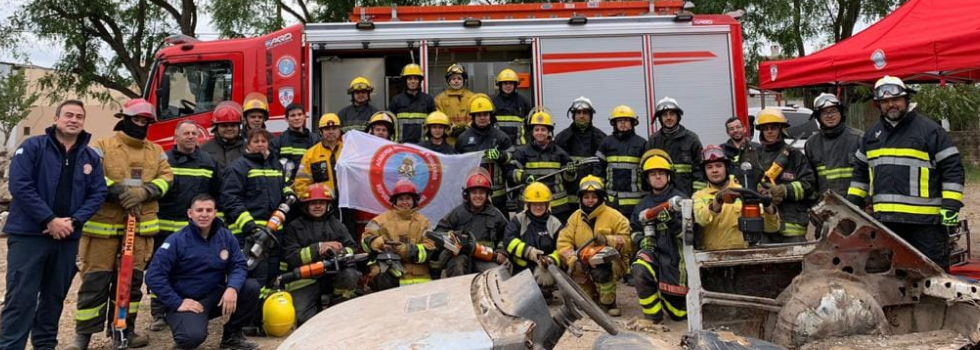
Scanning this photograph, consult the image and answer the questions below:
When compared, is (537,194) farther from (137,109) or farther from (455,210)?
(137,109)

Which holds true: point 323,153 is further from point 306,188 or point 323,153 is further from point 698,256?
point 698,256

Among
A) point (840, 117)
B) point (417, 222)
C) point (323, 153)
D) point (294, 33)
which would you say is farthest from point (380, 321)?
point (294, 33)

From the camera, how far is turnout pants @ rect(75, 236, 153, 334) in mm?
4898

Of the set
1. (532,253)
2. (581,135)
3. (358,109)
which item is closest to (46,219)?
(532,253)

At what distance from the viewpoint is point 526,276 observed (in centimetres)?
257

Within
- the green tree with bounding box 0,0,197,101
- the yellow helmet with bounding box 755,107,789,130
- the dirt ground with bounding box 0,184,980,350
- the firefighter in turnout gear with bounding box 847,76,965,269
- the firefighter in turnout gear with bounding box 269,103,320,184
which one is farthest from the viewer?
the green tree with bounding box 0,0,197,101

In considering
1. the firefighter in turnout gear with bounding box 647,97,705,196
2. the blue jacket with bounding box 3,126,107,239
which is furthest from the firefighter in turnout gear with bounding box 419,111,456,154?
the blue jacket with bounding box 3,126,107,239

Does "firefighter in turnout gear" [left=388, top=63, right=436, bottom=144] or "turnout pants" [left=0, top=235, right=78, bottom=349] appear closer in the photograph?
"turnout pants" [left=0, top=235, right=78, bottom=349]

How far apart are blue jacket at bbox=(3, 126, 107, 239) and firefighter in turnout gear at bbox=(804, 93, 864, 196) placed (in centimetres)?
553

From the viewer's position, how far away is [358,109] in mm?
7801

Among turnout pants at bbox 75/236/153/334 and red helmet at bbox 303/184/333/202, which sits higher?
red helmet at bbox 303/184/333/202

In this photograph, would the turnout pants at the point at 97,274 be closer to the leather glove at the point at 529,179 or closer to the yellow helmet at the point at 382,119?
the yellow helmet at the point at 382,119

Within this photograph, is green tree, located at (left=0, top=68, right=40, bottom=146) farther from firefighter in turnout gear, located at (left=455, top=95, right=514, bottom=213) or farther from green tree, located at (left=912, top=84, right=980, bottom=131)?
green tree, located at (left=912, top=84, right=980, bottom=131)

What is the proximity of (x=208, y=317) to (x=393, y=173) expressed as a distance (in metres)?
2.49
